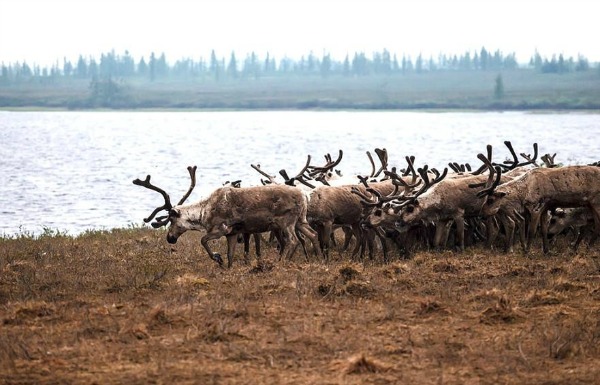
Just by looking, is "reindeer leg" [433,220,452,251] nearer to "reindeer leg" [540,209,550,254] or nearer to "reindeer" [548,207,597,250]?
"reindeer leg" [540,209,550,254]

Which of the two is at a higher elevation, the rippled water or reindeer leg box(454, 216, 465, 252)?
reindeer leg box(454, 216, 465, 252)

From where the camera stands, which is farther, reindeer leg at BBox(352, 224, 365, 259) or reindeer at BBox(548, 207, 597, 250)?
reindeer at BBox(548, 207, 597, 250)

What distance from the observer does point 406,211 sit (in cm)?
1786

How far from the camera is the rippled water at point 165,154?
39.4m

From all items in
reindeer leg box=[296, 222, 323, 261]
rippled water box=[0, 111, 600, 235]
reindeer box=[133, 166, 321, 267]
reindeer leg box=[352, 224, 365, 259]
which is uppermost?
reindeer box=[133, 166, 321, 267]

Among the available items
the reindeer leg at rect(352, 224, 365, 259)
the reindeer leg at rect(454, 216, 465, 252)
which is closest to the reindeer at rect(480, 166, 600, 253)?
the reindeer leg at rect(454, 216, 465, 252)

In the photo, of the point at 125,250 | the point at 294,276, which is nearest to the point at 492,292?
the point at 294,276

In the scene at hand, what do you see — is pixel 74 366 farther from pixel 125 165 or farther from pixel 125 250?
pixel 125 165

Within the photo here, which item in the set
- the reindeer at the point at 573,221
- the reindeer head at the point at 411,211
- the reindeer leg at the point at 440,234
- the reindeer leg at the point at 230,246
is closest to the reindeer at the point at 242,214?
the reindeer leg at the point at 230,246

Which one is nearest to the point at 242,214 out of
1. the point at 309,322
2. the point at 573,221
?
the point at 309,322

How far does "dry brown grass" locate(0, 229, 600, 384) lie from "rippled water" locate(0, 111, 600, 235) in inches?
124

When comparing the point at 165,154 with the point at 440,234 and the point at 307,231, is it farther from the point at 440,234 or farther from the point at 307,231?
the point at 307,231

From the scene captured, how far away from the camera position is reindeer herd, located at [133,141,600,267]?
16.5 metres

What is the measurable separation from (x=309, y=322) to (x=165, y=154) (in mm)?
70296
